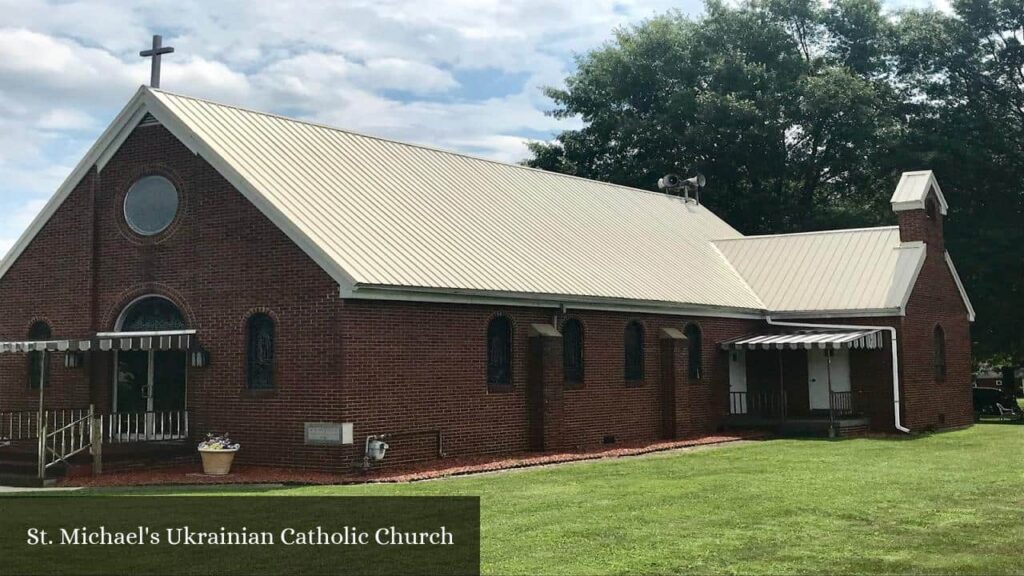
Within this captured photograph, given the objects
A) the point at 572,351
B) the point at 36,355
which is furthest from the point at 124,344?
the point at 572,351

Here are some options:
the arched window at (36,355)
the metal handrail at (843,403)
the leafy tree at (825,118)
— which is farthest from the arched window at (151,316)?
the leafy tree at (825,118)

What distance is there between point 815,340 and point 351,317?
13555 mm

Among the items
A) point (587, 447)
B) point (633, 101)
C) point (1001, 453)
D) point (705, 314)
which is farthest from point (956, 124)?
point (587, 447)

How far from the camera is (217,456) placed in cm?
1925

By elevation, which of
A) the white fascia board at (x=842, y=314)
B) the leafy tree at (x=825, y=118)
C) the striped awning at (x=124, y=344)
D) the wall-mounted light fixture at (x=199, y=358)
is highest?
the leafy tree at (x=825, y=118)

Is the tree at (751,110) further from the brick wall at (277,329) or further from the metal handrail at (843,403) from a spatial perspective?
the brick wall at (277,329)

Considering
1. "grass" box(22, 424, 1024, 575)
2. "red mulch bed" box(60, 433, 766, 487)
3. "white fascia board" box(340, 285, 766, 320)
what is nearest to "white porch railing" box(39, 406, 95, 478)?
"red mulch bed" box(60, 433, 766, 487)

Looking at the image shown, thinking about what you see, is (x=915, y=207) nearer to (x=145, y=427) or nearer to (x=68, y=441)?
(x=145, y=427)

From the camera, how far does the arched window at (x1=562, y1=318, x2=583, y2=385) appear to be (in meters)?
24.4

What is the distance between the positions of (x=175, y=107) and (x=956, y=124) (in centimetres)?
3169

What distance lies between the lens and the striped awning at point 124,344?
20.7 meters

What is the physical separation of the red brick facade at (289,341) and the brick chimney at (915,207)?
9.08 metres

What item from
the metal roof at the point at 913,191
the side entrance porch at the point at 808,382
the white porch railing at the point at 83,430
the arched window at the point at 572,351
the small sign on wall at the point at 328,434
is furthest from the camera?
the metal roof at the point at 913,191

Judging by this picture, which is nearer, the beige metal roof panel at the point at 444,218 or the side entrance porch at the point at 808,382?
the beige metal roof panel at the point at 444,218
